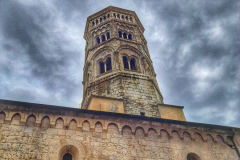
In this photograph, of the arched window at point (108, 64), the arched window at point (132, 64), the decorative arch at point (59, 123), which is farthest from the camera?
the arched window at point (132, 64)

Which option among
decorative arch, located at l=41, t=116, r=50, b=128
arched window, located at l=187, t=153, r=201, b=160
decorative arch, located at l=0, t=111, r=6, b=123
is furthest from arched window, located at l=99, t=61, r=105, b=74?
arched window, located at l=187, t=153, r=201, b=160

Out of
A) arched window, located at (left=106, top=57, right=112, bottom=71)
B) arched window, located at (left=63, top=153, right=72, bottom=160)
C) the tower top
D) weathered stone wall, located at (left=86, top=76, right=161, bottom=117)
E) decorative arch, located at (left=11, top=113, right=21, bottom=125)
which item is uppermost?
the tower top

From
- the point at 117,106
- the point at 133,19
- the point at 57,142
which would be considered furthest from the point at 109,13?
the point at 57,142

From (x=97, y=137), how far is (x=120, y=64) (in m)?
8.57

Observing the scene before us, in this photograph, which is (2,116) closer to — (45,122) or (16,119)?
(16,119)

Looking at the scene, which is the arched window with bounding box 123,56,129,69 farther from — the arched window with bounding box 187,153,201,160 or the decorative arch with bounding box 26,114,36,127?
the decorative arch with bounding box 26,114,36,127

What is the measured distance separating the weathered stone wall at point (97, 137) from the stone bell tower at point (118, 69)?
2675mm

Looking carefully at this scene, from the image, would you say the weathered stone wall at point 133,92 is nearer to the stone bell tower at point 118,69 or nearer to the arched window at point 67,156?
the stone bell tower at point 118,69

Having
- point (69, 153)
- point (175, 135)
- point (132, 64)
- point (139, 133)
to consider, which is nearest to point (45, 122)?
point (69, 153)

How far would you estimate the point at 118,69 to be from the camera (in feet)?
53.3

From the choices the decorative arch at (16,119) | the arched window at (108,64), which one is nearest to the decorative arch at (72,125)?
the decorative arch at (16,119)

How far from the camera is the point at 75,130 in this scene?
9.07 meters

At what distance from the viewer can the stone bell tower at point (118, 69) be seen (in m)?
13.8

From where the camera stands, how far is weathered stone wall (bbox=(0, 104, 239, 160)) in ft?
26.9
